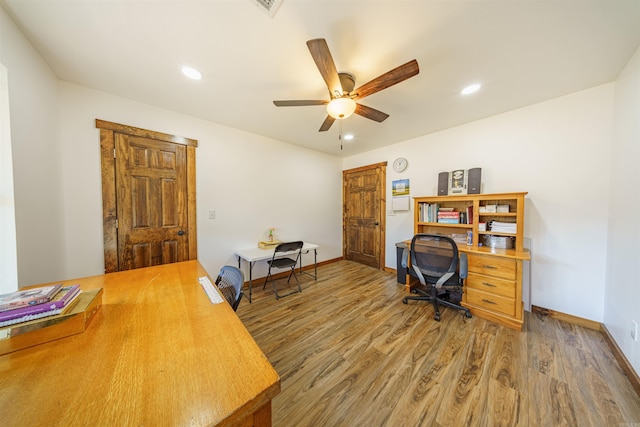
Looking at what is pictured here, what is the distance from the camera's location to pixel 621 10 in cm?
123

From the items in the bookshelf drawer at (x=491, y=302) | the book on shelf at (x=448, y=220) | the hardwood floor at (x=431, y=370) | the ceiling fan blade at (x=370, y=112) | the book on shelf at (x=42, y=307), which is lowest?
the hardwood floor at (x=431, y=370)

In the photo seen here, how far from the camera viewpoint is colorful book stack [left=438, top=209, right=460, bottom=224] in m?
2.65

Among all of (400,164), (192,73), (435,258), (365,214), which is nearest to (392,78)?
(192,73)

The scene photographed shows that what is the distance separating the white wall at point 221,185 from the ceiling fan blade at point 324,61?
1.94 meters

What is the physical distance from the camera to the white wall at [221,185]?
6.49ft

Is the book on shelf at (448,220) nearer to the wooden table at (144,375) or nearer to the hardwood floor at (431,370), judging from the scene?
the hardwood floor at (431,370)

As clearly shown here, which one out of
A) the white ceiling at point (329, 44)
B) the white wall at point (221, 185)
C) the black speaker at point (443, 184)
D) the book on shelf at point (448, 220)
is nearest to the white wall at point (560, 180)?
the white ceiling at point (329, 44)

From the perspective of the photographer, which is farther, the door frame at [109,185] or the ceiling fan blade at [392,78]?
the door frame at [109,185]

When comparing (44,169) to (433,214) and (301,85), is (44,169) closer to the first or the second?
(301,85)

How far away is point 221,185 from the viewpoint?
2844 mm

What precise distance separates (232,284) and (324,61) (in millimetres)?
1700

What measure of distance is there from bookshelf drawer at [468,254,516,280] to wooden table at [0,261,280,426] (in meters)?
2.55

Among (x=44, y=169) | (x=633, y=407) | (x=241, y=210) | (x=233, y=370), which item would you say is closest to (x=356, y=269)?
(x=241, y=210)

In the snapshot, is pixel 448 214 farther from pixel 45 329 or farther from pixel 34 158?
pixel 34 158
